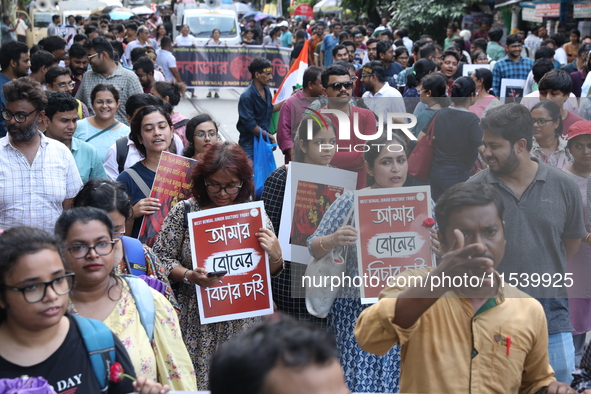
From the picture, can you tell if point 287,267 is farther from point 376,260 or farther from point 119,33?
point 119,33

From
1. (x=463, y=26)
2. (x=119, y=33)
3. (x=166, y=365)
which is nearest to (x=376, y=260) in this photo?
(x=166, y=365)

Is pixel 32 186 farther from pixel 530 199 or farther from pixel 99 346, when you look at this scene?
pixel 530 199

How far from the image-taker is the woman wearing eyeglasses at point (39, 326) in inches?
91.5

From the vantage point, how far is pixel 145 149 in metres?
5.19

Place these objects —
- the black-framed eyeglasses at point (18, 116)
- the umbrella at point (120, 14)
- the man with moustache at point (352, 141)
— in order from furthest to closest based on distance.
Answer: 1. the umbrella at point (120, 14)
2. the black-framed eyeglasses at point (18, 116)
3. the man with moustache at point (352, 141)

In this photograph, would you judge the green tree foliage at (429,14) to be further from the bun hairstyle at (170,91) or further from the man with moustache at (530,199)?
the man with moustache at (530,199)

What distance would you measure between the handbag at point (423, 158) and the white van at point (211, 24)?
21.7 metres

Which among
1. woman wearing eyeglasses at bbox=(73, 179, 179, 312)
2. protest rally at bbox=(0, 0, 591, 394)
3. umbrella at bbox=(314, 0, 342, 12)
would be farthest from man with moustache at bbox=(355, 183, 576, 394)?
umbrella at bbox=(314, 0, 342, 12)

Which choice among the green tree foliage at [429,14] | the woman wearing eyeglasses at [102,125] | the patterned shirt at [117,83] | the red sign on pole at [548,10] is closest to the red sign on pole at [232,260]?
the woman wearing eyeglasses at [102,125]

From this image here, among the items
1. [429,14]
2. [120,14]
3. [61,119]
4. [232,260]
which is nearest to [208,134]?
[61,119]

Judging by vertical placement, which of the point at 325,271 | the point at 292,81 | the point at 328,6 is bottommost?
the point at 325,271

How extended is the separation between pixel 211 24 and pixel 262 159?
1762 centimetres

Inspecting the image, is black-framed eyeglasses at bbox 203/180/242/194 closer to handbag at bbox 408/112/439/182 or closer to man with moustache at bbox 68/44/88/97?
A: handbag at bbox 408/112/439/182

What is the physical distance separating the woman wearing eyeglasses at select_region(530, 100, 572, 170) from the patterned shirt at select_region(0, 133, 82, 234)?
2841 millimetres
